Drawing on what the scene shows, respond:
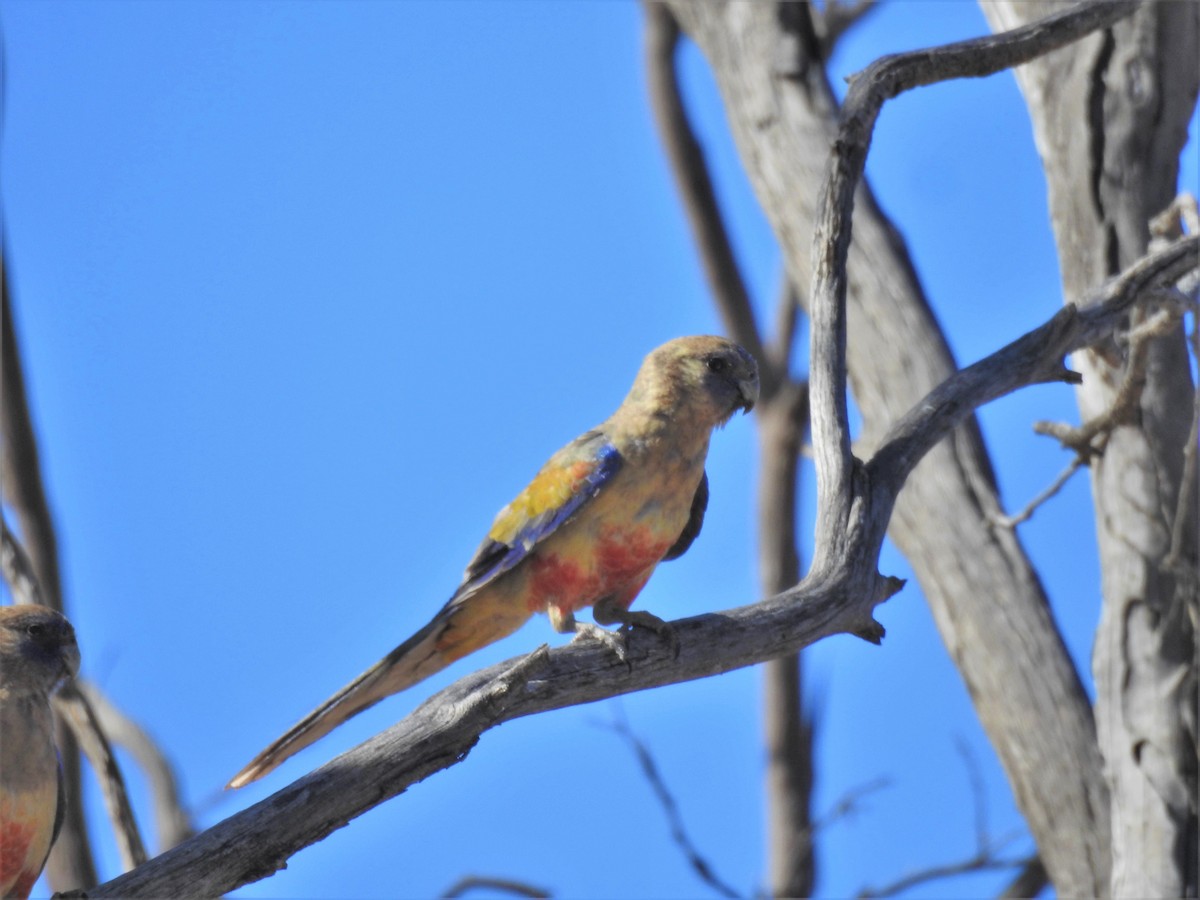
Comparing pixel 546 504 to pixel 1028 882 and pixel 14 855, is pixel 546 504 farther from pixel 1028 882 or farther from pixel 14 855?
pixel 1028 882

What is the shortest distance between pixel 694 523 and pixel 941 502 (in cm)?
202

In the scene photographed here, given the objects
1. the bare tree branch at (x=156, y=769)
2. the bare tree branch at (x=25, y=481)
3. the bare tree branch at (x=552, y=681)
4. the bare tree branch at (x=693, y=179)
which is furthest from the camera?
the bare tree branch at (x=693, y=179)

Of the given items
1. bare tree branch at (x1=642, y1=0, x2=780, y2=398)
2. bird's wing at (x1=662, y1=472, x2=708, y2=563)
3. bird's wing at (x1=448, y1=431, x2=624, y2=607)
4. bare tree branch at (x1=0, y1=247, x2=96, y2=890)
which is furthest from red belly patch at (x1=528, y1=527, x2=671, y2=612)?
bare tree branch at (x1=642, y1=0, x2=780, y2=398)

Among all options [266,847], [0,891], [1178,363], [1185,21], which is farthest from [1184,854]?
[0,891]

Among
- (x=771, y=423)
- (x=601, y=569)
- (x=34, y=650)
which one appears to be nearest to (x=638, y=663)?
(x=601, y=569)

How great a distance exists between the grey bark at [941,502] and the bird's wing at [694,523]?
1.89 metres

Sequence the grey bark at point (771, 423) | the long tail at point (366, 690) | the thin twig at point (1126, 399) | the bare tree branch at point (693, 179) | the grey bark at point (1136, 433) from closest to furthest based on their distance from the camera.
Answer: the long tail at point (366, 690) → the thin twig at point (1126, 399) → the grey bark at point (1136, 433) → the grey bark at point (771, 423) → the bare tree branch at point (693, 179)

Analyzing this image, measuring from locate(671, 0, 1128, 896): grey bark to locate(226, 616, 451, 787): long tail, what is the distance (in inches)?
121

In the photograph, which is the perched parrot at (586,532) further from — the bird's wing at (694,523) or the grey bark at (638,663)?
the grey bark at (638,663)

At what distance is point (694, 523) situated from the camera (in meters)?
6.25

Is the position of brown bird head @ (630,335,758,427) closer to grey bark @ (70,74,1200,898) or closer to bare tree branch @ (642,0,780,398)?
grey bark @ (70,74,1200,898)

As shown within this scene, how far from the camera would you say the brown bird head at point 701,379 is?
601cm

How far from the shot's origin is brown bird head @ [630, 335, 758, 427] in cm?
601

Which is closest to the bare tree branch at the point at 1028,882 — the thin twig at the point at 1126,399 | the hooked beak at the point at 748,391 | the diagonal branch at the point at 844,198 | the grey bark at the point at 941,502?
the grey bark at the point at 941,502
